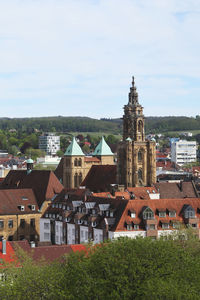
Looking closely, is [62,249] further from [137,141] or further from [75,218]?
[137,141]

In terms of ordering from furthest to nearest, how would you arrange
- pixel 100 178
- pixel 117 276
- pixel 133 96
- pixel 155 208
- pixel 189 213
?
pixel 100 178 < pixel 133 96 < pixel 189 213 < pixel 155 208 < pixel 117 276

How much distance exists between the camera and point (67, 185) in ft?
563

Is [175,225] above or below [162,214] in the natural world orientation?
below

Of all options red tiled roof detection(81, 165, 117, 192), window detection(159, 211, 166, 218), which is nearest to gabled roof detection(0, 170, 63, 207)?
red tiled roof detection(81, 165, 117, 192)

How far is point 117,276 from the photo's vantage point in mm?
56719

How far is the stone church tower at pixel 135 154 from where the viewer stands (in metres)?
148

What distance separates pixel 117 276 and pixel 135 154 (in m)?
92.6

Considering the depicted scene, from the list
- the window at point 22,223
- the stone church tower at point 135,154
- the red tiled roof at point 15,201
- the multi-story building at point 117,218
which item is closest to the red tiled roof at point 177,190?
the stone church tower at point 135,154

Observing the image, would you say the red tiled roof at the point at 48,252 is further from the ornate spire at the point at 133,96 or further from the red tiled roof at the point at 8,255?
the ornate spire at the point at 133,96

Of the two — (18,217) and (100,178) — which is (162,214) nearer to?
(18,217)

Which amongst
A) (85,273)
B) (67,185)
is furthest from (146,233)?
(67,185)

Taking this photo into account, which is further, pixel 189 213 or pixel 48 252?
pixel 189 213

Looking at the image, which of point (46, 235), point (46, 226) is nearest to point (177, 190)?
point (46, 226)

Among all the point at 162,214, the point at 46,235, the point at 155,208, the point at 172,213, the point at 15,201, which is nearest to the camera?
the point at 162,214
